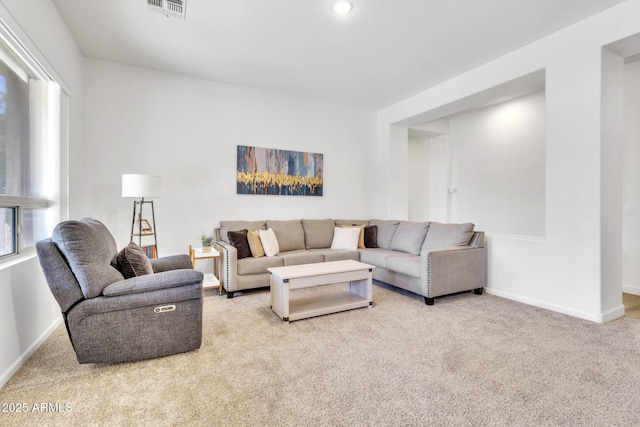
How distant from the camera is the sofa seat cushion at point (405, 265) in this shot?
3.43 meters

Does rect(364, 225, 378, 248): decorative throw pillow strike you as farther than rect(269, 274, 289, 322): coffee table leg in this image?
Yes

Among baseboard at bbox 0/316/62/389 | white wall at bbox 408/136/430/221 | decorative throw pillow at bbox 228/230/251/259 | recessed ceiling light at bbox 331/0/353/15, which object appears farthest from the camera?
white wall at bbox 408/136/430/221

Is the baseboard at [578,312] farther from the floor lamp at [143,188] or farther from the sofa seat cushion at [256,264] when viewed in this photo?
the floor lamp at [143,188]

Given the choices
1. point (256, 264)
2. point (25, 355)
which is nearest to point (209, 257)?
point (256, 264)

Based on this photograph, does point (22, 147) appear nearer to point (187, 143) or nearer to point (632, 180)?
point (187, 143)

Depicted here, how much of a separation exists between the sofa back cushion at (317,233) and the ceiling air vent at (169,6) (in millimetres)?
2954

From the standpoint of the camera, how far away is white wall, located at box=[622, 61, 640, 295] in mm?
3711

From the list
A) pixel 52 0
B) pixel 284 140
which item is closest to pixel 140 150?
pixel 52 0

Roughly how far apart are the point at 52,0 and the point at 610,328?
546 cm

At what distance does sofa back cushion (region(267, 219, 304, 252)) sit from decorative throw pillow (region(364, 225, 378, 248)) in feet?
3.21

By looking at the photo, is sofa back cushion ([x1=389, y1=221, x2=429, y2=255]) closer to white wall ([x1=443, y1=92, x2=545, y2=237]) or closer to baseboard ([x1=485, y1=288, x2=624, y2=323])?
baseboard ([x1=485, y1=288, x2=624, y2=323])

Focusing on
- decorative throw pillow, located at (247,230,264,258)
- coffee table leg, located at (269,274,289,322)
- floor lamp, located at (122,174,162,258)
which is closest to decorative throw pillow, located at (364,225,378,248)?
decorative throw pillow, located at (247,230,264,258)

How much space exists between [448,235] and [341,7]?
8.91ft

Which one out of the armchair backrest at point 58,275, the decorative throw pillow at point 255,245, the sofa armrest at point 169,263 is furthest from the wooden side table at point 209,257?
the armchair backrest at point 58,275
